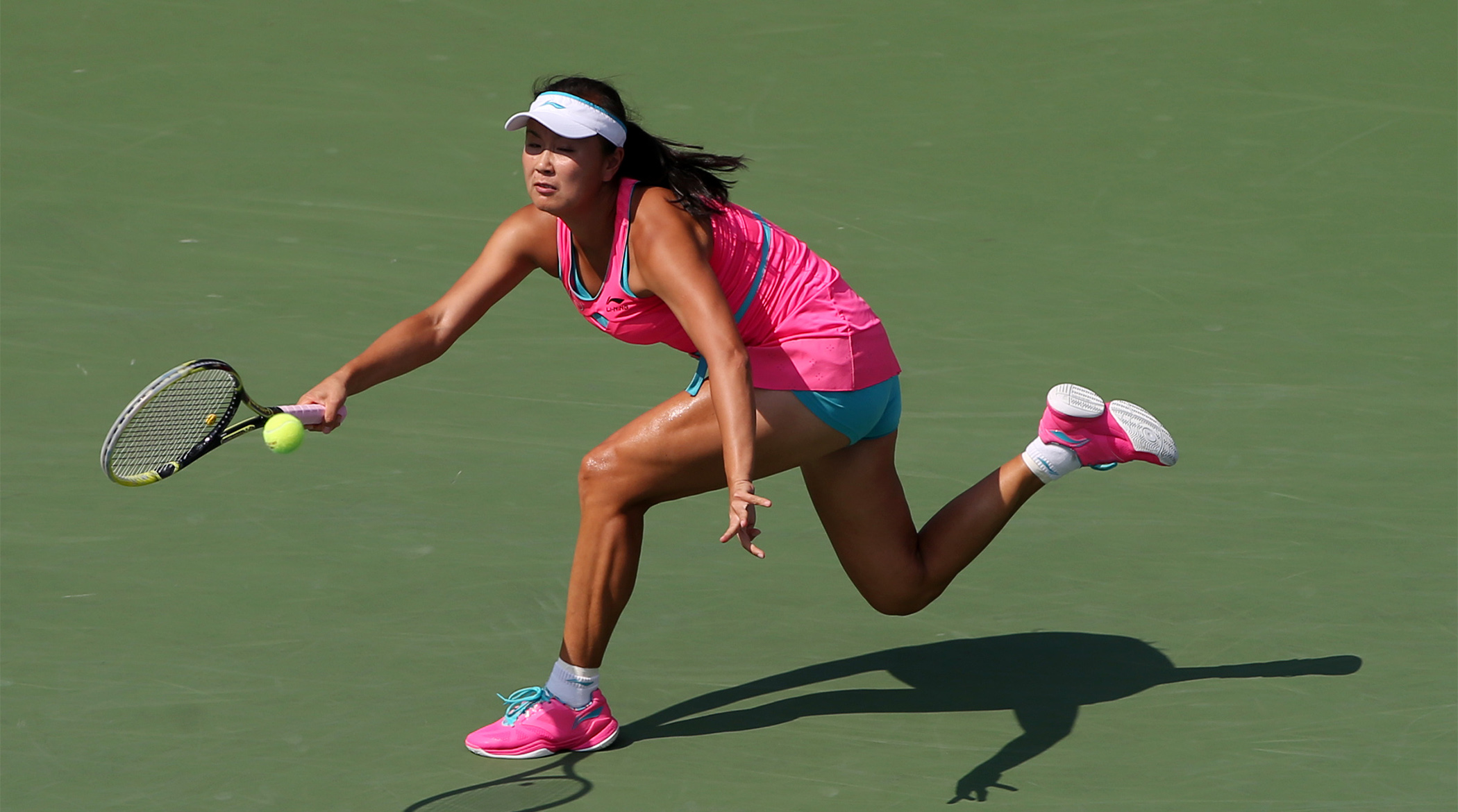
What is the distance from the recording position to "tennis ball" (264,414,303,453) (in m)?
4.21

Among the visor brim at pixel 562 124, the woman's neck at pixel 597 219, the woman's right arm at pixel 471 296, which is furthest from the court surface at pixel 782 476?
the visor brim at pixel 562 124

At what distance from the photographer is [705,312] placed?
4.07 meters

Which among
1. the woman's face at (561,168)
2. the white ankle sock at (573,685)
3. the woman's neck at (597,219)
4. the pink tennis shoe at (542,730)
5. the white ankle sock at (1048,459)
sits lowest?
the pink tennis shoe at (542,730)

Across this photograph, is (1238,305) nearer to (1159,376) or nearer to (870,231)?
(1159,376)

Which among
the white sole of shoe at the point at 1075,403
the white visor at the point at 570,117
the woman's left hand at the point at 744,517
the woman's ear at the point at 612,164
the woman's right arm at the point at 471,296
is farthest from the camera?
the white sole of shoe at the point at 1075,403

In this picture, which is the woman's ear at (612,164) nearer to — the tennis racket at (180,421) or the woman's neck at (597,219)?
the woman's neck at (597,219)

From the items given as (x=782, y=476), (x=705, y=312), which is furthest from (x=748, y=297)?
(x=782, y=476)

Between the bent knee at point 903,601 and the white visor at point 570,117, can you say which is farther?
the bent knee at point 903,601

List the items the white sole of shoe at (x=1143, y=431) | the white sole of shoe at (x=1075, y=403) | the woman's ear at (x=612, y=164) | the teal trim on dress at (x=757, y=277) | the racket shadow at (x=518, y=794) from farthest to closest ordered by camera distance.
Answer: the white sole of shoe at (x=1143, y=431) < the white sole of shoe at (x=1075, y=403) < the teal trim on dress at (x=757, y=277) < the woman's ear at (x=612, y=164) < the racket shadow at (x=518, y=794)

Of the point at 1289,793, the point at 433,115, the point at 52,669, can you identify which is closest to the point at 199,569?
the point at 52,669

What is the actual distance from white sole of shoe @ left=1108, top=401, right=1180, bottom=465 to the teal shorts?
28.5 inches

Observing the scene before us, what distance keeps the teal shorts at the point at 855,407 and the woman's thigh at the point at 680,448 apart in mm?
33

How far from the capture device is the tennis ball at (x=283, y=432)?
4215 millimetres

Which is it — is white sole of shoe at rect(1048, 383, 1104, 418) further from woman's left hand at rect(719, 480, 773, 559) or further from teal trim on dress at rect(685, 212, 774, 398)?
woman's left hand at rect(719, 480, 773, 559)
